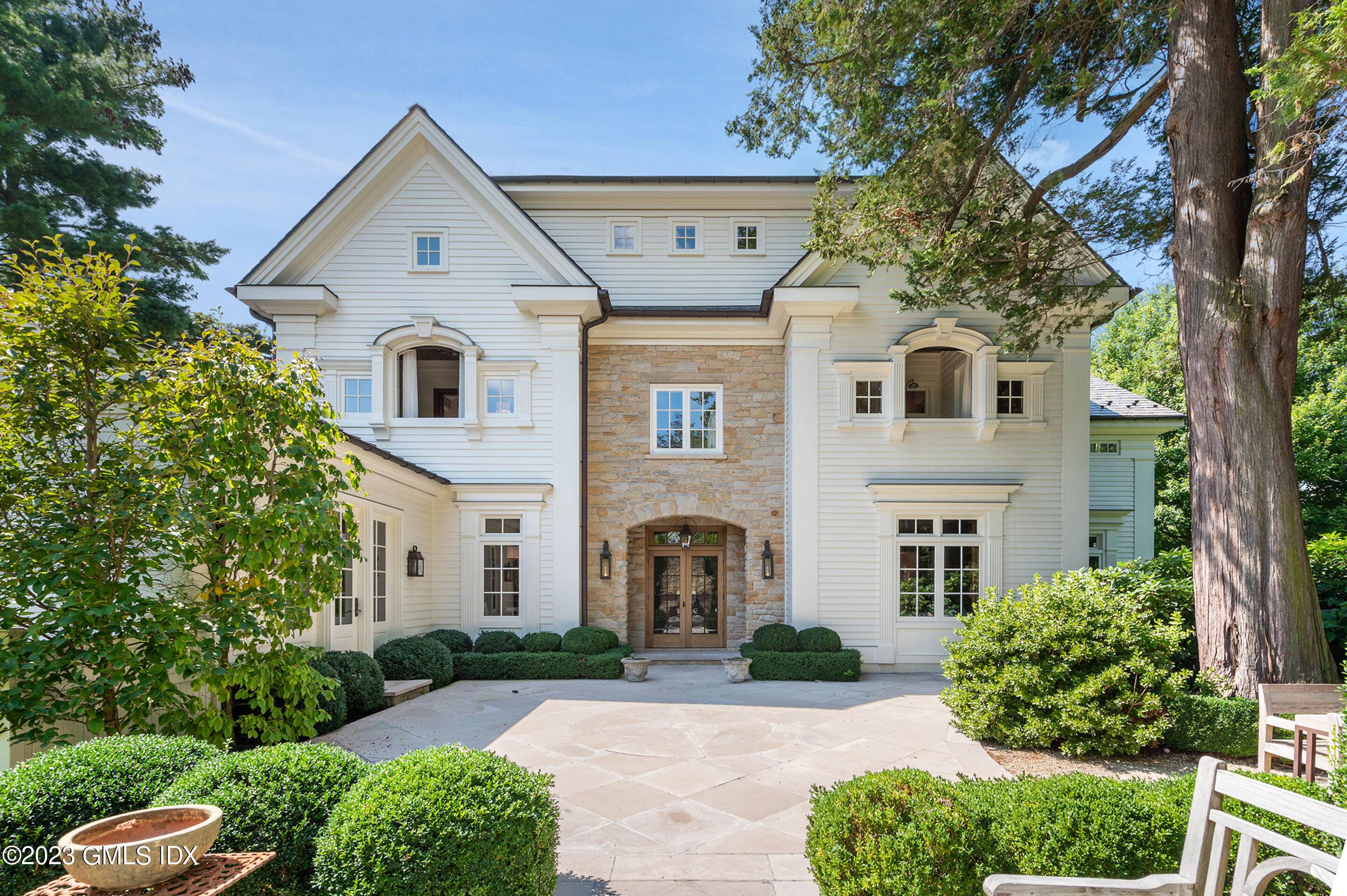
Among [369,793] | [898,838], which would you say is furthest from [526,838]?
[898,838]

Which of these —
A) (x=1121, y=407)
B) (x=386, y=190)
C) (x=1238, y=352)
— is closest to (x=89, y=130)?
(x=386, y=190)

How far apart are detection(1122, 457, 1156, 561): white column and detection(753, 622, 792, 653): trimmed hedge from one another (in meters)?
8.65

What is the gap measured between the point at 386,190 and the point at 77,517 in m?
9.52

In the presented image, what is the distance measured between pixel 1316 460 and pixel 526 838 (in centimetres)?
2357

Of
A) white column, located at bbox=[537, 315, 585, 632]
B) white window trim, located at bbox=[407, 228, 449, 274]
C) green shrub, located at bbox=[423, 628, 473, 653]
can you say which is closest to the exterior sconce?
white column, located at bbox=[537, 315, 585, 632]

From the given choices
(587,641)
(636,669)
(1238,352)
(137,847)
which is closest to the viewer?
Result: (137,847)

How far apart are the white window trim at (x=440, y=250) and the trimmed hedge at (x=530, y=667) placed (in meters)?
6.74

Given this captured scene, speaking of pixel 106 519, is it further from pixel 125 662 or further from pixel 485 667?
pixel 485 667

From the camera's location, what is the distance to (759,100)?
857cm

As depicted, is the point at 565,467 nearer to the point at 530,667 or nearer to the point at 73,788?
the point at 530,667

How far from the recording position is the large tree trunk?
6863 mm

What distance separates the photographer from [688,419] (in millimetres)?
12984

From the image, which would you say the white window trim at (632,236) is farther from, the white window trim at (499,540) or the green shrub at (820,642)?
the green shrub at (820,642)

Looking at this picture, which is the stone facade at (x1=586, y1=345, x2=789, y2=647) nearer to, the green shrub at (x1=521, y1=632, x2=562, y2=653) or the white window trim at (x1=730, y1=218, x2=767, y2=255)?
the green shrub at (x1=521, y1=632, x2=562, y2=653)
